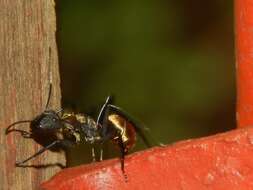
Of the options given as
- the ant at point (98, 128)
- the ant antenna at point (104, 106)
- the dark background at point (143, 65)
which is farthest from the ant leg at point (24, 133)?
the dark background at point (143, 65)

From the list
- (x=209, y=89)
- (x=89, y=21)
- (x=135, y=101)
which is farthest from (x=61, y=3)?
(x=209, y=89)

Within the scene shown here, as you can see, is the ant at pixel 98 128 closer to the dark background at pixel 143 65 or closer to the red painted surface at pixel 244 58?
the red painted surface at pixel 244 58

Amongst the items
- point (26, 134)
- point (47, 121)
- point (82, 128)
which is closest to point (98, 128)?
point (82, 128)

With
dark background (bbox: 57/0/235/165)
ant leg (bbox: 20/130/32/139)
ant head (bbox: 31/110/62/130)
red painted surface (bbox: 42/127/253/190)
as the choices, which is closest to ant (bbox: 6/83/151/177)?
ant head (bbox: 31/110/62/130)

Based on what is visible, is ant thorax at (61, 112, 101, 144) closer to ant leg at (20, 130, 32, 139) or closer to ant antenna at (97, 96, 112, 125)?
ant antenna at (97, 96, 112, 125)

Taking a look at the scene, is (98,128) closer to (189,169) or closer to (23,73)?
(23,73)

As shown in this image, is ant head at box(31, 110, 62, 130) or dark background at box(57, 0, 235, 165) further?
dark background at box(57, 0, 235, 165)
